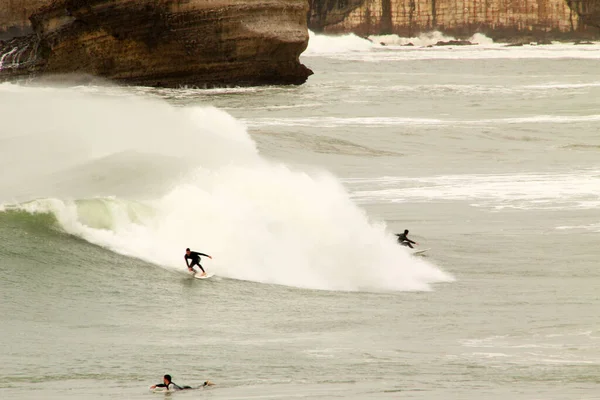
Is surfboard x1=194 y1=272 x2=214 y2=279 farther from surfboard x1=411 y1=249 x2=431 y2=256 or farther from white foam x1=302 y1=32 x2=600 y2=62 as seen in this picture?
white foam x1=302 y1=32 x2=600 y2=62

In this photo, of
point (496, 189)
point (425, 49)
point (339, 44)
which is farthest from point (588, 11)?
point (496, 189)

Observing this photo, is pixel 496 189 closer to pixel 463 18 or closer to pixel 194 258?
pixel 194 258

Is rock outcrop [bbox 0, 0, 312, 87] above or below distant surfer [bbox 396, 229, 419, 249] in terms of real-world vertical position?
above

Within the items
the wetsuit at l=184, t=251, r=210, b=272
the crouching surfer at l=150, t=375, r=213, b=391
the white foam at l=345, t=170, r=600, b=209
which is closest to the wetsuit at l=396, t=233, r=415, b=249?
the wetsuit at l=184, t=251, r=210, b=272

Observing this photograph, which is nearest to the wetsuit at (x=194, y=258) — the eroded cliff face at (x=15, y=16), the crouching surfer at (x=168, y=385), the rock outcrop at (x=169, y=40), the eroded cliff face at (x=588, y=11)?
the crouching surfer at (x=168, y=385)

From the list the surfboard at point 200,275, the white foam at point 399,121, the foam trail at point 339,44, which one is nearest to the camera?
the surfboard at point 200,275

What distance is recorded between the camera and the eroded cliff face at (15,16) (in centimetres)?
5950

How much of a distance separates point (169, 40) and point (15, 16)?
19217 mm

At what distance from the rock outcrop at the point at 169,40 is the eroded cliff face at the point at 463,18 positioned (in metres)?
69.8

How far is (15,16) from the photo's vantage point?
60.1 meters

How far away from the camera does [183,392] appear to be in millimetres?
9531

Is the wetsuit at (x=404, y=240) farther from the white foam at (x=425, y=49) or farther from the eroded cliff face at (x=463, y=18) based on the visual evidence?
the eroded cliff face at (x=463, y=18)

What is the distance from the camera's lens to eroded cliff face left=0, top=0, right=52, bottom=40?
195 feet

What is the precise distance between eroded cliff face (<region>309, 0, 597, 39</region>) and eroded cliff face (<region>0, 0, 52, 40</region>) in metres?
58.3
